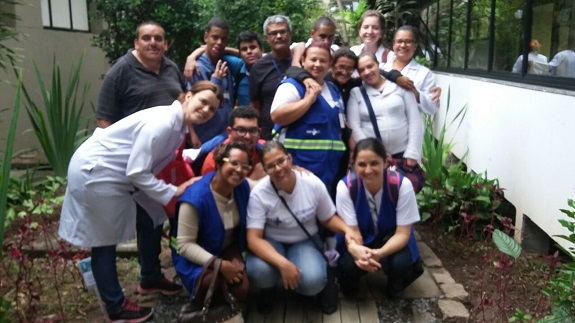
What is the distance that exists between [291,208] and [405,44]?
1.60 meters

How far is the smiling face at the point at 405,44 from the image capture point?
4004 millimetres

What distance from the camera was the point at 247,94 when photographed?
4309 mm

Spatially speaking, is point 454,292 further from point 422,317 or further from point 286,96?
point 286,96

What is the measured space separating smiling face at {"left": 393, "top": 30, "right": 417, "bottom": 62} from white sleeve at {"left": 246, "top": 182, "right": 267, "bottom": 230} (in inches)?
64.2

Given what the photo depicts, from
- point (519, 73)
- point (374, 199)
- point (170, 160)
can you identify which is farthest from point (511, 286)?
point (170, 160)

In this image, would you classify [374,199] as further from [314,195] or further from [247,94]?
[247,94]

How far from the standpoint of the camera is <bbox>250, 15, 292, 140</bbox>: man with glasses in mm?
3801

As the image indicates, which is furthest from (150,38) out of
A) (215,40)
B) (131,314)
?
(131,314)

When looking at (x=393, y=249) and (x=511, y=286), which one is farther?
(x=511, y=286)

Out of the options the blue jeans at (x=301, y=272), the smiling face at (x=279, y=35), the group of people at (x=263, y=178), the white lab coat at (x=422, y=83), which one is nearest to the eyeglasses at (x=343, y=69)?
the group of people at (x=263, y=178)

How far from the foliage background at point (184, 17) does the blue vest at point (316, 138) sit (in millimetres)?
4198

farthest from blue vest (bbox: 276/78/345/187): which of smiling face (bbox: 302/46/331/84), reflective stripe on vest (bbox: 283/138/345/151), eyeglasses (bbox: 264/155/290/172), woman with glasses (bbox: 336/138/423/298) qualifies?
eyeglasses (bbox: 264/155/290/172)

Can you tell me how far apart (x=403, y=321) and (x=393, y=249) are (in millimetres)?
401

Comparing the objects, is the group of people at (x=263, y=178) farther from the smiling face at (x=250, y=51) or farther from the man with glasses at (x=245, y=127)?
the smiling face at (x=250, y=51)
